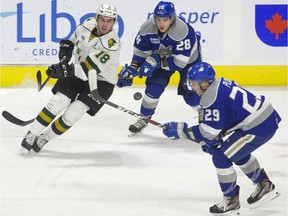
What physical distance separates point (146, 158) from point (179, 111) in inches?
48.3

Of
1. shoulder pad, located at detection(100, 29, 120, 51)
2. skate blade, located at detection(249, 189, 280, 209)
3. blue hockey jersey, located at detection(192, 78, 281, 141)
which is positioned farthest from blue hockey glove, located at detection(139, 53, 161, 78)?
skate blade, located at detection(249, 189, 280, 209)

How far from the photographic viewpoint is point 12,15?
6328mm

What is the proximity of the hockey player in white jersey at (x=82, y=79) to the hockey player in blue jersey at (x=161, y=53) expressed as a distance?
9.8 inches

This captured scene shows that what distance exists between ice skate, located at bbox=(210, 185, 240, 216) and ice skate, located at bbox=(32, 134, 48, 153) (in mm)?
1394

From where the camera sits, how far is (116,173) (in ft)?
13.6

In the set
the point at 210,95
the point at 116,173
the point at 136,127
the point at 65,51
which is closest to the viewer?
the point at 210,95

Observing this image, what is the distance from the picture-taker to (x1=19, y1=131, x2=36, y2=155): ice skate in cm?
444

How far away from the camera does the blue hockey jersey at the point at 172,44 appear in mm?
4648

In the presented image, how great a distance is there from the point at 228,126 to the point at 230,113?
107 millimetres

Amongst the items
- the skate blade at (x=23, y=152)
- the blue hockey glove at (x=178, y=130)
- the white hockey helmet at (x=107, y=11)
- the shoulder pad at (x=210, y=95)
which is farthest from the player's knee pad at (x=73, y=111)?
the shoulder pad at (x=210, y=95)

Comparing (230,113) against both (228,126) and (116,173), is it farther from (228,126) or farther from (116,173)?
(116,173)

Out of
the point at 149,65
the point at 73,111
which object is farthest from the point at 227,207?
the point at 149,65

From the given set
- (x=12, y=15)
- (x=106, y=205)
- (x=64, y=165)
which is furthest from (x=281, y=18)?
(x=106, y=205)

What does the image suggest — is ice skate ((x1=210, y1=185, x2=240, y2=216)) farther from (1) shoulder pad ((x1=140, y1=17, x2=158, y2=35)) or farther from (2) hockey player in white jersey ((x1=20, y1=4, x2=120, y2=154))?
(1) shoulder pad ((x1=140, y1=17, x2=158, y2=35))
